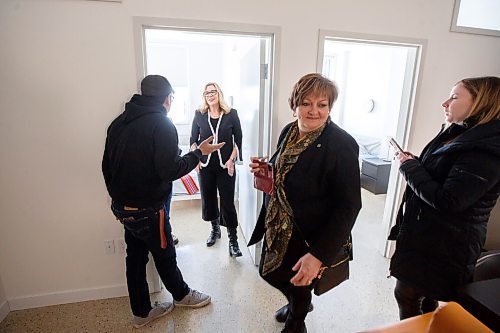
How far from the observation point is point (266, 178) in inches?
51.7

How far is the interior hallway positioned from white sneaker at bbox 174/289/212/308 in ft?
0.10

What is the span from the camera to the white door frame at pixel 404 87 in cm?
181

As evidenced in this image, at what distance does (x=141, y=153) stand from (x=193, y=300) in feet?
3.58

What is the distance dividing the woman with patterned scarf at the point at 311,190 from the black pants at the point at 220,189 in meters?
1.11

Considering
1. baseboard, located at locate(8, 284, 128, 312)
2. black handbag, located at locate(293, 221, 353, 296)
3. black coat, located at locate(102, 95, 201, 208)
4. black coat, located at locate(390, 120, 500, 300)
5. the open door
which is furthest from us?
the open door

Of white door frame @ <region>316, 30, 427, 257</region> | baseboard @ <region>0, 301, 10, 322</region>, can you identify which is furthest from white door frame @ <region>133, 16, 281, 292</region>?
baseboard @ <region>0, 301, 10, 322</region>

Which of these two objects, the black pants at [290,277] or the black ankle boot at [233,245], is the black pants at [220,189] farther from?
the black pants at [290,277]

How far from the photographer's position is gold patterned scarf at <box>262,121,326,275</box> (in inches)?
45.4

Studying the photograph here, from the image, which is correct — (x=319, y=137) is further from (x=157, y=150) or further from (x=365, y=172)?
(x=365, y=172)

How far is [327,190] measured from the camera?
44.6 inches

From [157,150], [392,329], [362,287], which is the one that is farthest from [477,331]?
[362,287]

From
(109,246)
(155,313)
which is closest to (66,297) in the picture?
(109,246)

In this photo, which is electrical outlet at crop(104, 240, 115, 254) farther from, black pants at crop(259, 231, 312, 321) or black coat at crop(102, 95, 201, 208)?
black pants at crop(259, 231, 312, 321)

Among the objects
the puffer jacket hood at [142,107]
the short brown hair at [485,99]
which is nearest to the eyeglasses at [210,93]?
the puffer jacket hood at [142,107]
